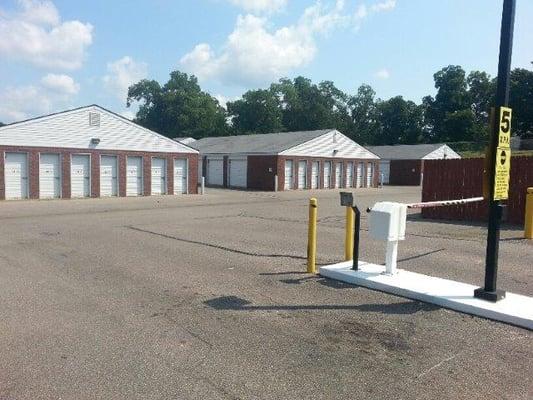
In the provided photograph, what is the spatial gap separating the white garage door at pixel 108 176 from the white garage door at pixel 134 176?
2.53 feet

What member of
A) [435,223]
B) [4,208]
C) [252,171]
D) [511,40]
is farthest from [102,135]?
[511,40]

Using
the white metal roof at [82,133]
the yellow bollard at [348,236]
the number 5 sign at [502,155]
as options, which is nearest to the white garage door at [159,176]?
the white metal roof at [82,133]

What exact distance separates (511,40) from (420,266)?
12.6 ft

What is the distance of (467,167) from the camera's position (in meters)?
15.6

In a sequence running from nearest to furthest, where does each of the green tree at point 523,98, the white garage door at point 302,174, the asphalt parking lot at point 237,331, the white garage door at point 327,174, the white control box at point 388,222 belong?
1. the asphalt parking lot at point 237,331
2. the white control box at point 388,222
3. the white garage door at point 302,174
4. the white garage door at point 327,174
5. the green tree at point 523,98

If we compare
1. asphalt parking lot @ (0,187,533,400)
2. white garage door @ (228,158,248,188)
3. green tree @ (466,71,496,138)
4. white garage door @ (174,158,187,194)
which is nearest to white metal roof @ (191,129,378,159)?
white garage door @ (228,158,248,188)

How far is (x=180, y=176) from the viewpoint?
30.4 m

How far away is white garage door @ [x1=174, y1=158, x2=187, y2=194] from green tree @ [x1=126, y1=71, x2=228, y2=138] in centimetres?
5450

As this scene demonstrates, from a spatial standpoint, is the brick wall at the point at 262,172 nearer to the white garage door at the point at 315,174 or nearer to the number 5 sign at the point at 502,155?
the white garage door at the point at 315,174

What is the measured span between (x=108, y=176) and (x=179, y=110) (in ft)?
207

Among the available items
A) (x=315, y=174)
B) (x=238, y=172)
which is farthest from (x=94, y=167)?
(x=315, y=174)

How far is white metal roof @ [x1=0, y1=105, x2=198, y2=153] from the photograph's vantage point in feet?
78.5

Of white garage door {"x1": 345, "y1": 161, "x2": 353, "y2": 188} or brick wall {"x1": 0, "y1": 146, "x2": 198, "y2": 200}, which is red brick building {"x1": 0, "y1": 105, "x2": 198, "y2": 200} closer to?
brick wall {"x1": 0, "y1": 146, "x2": 198, "y2": 200}

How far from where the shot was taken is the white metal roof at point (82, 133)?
23.9 m
